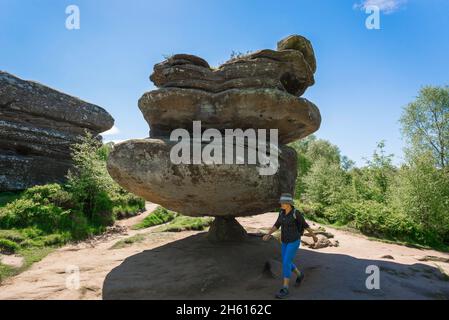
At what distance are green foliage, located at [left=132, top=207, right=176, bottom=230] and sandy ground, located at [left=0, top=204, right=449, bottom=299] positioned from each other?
657cm

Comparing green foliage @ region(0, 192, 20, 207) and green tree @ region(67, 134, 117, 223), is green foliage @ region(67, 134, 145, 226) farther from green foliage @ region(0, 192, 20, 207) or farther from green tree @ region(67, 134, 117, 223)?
green foliage @ region(0, 192, 20, 207)

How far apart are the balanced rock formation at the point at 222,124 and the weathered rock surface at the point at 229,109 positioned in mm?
36

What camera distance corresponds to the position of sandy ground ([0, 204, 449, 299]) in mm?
8078

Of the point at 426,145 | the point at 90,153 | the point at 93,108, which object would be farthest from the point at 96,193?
the point at 426,145

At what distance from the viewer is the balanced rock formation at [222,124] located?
32.1ft

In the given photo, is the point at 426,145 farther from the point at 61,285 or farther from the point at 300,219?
the point at 61,285

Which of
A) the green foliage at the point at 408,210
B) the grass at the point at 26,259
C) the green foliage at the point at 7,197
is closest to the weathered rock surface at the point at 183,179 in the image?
the grass at the point at 26,259

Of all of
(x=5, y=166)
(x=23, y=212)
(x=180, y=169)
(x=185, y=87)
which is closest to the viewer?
(x=180, y=169)

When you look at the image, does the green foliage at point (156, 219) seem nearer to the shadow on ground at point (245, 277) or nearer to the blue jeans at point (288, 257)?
the shadow on ground at point (245, 277)

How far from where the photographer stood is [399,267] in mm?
10500

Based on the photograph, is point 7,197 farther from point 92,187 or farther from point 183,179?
point 183,179

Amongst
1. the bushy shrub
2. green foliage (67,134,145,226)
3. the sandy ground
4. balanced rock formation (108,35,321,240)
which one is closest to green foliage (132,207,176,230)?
green foliage (67,134,145,226)

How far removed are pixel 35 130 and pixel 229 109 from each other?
660 inches

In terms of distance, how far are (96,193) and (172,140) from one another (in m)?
12.1
